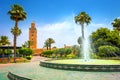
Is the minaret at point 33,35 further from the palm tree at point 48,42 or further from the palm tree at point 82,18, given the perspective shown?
the palm tree at point 82,18

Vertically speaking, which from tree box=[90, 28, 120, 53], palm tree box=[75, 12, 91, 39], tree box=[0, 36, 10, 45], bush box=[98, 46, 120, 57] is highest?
palm tree box=[75, 12, 91, 39]

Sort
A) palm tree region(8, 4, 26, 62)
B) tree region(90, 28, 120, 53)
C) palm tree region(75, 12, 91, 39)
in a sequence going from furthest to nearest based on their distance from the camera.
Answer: palm tree region(75, 12, 91, 39) → tree region(90, 28, 120, 53) → palm tree region(8, 4, 26, 62)

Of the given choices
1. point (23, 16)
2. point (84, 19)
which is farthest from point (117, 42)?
point (23, 16)

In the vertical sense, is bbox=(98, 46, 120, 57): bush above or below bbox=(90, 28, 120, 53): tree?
below

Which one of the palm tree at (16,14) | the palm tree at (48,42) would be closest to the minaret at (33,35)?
the palm tree at (48,42)

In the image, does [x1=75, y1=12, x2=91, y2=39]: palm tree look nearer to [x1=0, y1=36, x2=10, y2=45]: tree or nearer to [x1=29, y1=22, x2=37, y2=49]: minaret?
[x1=0, y1=36, x2=10, y2=45]: tree

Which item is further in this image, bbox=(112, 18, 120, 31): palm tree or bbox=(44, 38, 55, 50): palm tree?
bbox=(44, 38, 55, 50): palm tree

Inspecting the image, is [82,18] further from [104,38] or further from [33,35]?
[33,35]

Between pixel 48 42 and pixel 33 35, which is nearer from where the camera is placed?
pixel 48 42

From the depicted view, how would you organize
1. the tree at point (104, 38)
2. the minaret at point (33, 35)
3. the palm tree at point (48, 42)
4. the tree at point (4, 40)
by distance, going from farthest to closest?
1. the minaret at point (33, 35)
2. the palm tree at point (48, 42)
3. the tree at point (4, 40)
4. the tree at point (104, 38)

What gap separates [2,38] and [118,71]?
238ft

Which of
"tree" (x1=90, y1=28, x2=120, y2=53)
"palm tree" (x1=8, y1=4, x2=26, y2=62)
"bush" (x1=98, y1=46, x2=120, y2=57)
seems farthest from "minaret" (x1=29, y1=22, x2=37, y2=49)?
"palm tree" (x1=8, y1=4, x2=26, y2=62)

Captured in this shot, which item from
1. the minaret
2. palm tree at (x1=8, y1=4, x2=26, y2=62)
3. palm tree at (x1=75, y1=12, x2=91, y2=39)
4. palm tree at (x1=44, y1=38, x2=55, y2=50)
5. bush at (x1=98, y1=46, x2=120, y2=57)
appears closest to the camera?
palm tree at (x1=8, y1=4, x2=26, y2=62)

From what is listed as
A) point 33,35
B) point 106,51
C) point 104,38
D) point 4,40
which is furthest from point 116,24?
point 33,35
